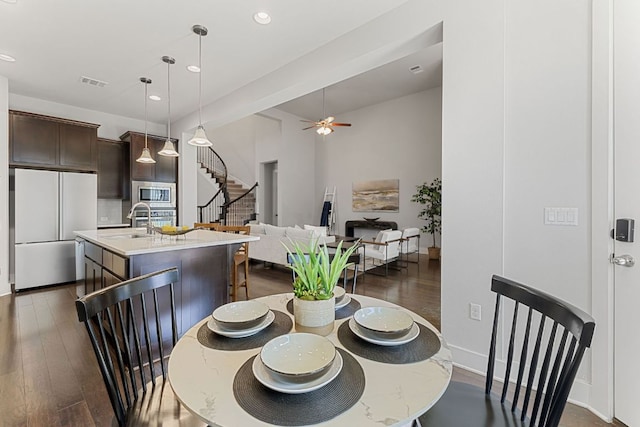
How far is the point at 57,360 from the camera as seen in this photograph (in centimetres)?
247

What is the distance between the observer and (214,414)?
77 cm

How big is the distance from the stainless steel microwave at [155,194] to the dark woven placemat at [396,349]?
586 centimetres

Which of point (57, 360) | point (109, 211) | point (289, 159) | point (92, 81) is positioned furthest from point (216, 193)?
point (57, 360)

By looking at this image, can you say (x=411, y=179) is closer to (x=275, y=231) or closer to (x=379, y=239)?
(x=379, y=239)

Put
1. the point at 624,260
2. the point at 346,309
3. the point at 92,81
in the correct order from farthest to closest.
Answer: the point at 92,81
the point at 624,260
the point at 346,309

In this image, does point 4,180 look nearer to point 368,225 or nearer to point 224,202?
point 224,202

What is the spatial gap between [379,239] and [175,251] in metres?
3.88

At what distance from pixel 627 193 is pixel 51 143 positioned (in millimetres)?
6967

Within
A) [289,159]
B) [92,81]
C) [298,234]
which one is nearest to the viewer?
[92,81]

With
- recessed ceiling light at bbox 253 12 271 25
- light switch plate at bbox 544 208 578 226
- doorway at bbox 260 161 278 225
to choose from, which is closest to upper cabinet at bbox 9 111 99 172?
recessed ceiling light at bbox 253 12 271 25

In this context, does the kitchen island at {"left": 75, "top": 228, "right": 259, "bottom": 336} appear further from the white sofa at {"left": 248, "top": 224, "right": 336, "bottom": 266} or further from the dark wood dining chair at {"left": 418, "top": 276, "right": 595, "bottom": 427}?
the dark wood dining chair at {"left": 418, "top": 276, "right": 595, "bottom": 427}

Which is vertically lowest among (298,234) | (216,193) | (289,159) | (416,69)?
(298,234)

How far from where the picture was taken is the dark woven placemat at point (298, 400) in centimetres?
76

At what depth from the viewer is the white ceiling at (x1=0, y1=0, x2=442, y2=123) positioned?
2.84 meters
